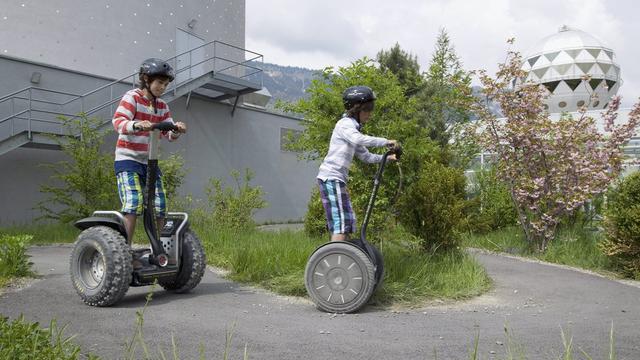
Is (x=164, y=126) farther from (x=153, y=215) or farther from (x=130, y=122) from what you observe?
(x=153, y=215)

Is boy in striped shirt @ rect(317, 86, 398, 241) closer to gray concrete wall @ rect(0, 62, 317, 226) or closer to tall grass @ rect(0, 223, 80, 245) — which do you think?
tall grass @ rect(0, 223, 80, 245)

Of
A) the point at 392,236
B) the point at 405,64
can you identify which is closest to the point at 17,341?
the point at 392,236

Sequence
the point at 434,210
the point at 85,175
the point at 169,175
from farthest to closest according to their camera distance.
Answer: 1. the point at 169,175
2. the point at 85,175
3. the point at 434,210

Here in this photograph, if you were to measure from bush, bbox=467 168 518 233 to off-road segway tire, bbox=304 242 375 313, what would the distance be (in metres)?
7.33

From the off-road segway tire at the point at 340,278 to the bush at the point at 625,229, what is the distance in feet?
14.7

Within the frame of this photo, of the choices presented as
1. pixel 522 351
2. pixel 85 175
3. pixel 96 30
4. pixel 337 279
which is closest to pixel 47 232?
pixel 85 175

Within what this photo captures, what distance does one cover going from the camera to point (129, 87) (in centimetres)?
1435

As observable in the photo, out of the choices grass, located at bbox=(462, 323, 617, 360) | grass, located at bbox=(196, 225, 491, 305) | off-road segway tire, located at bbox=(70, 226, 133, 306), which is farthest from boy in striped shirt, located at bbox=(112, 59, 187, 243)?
grass, located at bbox=(462, 323, 617, 360)

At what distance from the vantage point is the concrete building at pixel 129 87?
12.4 metres

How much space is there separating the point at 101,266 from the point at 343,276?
2174 mm

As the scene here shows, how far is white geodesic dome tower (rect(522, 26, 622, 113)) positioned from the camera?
2539 centimetres

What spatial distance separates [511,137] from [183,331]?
7.47 metres

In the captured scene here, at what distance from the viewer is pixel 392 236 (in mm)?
8047

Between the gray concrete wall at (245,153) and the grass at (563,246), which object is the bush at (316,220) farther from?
the gray concrete wall at (245,153)
